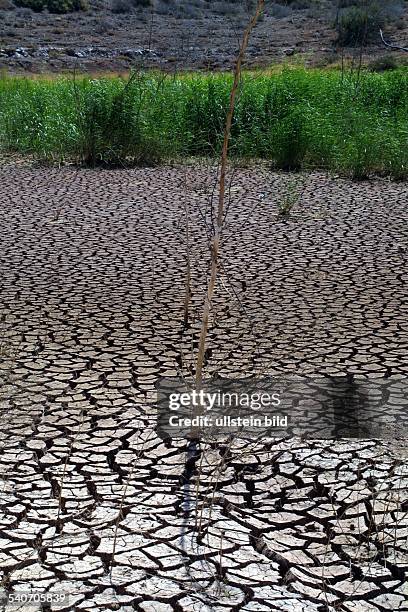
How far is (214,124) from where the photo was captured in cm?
1184

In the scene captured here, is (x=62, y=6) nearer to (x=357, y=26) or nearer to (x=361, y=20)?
(x=357, y=26)

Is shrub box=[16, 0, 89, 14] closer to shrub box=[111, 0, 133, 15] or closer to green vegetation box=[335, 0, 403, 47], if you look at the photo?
shrub box=[111, 0, 133, 15]

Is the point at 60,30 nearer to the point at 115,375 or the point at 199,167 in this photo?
the point at 199,167

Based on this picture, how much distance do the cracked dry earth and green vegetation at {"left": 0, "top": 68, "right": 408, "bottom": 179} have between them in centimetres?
263

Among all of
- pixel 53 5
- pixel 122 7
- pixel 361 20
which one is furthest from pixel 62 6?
pixel 361 20

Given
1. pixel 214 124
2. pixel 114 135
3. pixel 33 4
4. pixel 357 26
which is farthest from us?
pixel 33 4

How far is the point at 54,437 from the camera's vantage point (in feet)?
11.4

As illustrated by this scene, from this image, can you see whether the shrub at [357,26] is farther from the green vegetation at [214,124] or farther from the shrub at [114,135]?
the shrub at [114,135]

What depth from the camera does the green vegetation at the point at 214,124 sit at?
10.4 metres

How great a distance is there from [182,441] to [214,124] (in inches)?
347

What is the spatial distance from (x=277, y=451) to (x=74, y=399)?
0.94m

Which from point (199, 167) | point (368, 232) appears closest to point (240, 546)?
point (368, 232)

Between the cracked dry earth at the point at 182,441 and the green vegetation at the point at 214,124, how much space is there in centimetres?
263

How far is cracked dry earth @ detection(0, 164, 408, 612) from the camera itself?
2572 millimetres
